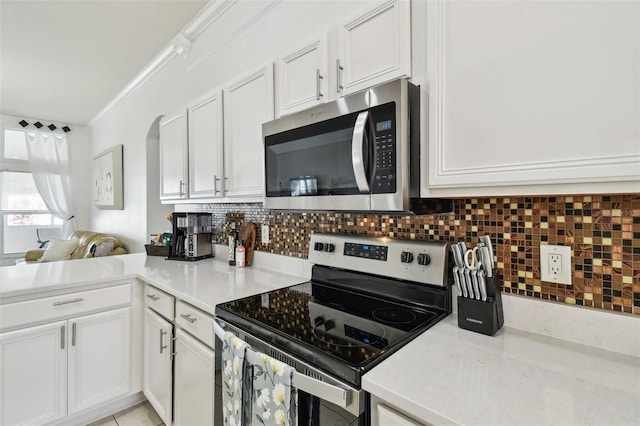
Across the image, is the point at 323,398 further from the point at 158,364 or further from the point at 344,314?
the point at 158,364

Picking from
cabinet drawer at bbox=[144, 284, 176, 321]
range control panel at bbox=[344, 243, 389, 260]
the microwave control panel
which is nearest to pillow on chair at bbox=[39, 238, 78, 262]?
cabinet drawer at bbox=[144, 284, 176, 321]

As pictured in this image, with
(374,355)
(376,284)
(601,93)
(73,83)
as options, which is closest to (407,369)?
(374,355)

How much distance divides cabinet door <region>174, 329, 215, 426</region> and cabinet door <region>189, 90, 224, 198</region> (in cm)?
87

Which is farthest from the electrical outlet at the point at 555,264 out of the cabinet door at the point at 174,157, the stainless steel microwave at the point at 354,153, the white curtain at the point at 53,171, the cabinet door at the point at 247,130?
the white curtain at the point at 53,171

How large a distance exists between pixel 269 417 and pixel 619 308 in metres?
1.05

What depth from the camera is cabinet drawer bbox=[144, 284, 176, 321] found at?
5.33ft

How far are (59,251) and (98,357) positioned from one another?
293cm

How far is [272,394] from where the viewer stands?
0.92 metres

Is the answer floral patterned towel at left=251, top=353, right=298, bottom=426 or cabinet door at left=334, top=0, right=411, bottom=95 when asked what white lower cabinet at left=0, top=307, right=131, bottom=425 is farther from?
cabinet door at left=334, top=0, right=411, bottom=95

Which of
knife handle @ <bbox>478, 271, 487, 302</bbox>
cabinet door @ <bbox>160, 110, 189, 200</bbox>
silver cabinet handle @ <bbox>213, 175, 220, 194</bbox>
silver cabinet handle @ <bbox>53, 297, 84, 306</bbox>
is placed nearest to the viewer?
knife handle @ <bbox>478, 271, 487, 302</bbox>

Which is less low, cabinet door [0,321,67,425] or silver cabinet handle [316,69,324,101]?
silver cabinet handle [316,69,324,101]

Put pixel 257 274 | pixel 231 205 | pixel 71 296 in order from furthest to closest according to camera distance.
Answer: pixel 231 205, pixel 257 274, pixel 71 296

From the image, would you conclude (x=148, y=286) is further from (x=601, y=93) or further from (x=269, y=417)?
(x=601, y=93)

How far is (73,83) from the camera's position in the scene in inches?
141
